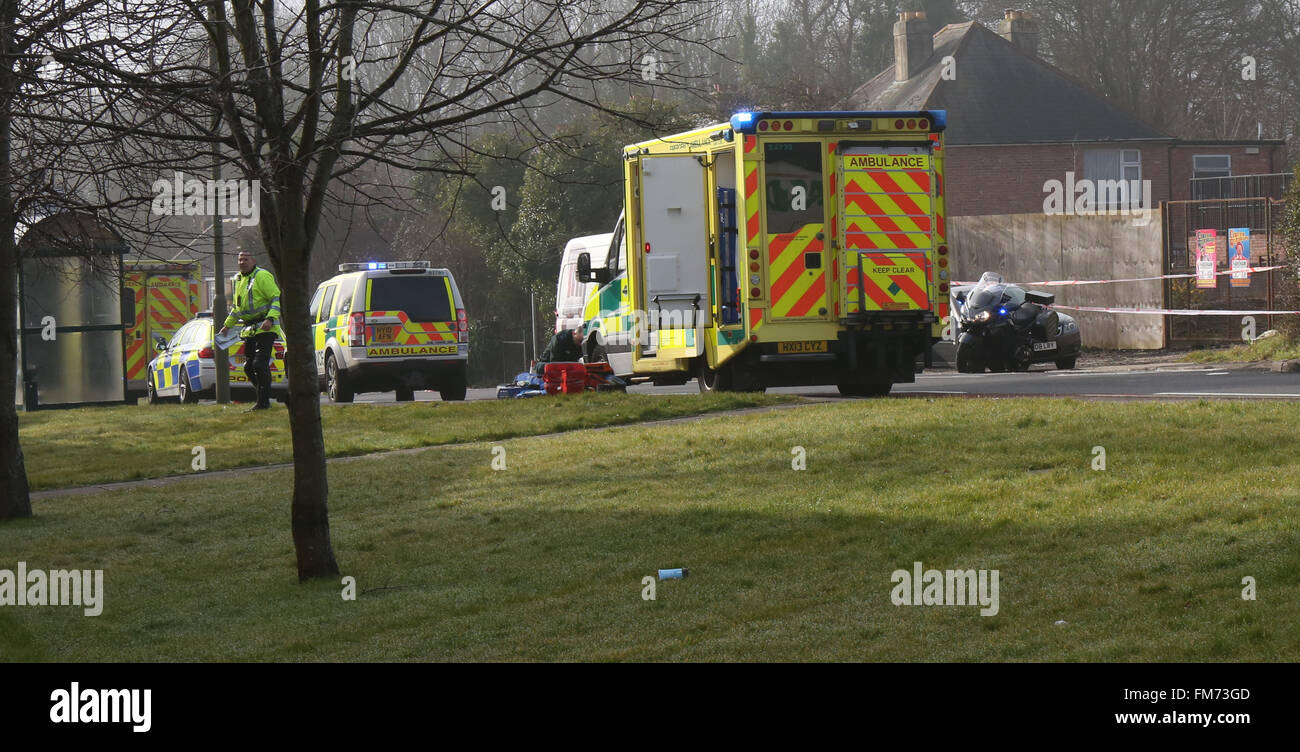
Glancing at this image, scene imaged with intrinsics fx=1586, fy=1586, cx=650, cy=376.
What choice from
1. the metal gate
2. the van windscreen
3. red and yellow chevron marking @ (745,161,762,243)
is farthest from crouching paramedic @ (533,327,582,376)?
the metal gate

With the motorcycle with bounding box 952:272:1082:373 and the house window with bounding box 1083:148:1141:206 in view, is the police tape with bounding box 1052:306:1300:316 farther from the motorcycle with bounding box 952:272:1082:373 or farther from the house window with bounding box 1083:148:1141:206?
the house window with bounding box 1083:148:1141:206

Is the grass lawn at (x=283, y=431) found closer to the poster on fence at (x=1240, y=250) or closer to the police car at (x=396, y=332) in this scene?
the police car at (x=396, y=332)

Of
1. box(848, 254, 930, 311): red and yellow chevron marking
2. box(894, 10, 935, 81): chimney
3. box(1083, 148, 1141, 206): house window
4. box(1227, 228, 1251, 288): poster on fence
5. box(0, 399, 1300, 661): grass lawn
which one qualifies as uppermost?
box(894, 10, 935, 81): chimney

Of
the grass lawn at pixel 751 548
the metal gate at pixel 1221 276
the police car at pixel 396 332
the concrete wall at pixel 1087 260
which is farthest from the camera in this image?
the concrete wall at pixel 1087 260

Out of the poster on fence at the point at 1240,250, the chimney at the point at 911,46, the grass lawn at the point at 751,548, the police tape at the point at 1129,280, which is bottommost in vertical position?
the grass lawn at the point at 751,548

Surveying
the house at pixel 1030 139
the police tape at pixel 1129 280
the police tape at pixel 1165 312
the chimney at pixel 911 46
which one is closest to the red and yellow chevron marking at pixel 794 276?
the police tape at pixel 1165 312

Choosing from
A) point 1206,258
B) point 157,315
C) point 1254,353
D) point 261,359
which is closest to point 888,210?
point 1254,353

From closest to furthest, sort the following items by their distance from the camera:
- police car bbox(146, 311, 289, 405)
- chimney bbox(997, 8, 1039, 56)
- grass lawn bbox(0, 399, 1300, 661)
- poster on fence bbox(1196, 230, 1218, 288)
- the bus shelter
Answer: grass lawn bbox(0, 399, 1300, 661) < poster on fence bbox(1196, 230, 1218, 288) < the bus shelter < police car bbox(146, 311, 289, 405) < chimney bbox(997, 8, 1039, 56)

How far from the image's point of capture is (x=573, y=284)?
942 inches

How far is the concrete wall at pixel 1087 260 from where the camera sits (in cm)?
2702

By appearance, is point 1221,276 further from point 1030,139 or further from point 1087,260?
point 1030,139

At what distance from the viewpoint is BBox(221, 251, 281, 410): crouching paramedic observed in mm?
19281

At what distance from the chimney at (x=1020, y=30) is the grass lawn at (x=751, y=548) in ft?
129
